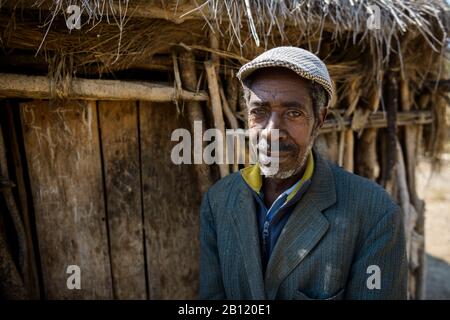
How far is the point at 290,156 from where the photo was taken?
1662 mm

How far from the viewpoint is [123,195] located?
2379 millimetres

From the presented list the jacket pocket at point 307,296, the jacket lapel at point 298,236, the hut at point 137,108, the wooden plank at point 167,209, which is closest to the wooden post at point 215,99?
the hut at point 137,108

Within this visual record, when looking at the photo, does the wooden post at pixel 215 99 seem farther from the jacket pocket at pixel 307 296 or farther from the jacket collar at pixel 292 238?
the jacket pocket at pixel 307 296

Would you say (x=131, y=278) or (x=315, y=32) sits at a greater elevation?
(x=315, y=32)

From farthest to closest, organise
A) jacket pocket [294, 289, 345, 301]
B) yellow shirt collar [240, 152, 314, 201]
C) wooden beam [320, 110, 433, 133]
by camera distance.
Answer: wooden beam [320, 110, 433, 133] < yellow shirt collar [240, 152, 314, 201] < jacket pocket [294, 289, 345, 301]

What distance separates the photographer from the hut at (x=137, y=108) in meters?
1.97

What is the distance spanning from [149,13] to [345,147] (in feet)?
5.39

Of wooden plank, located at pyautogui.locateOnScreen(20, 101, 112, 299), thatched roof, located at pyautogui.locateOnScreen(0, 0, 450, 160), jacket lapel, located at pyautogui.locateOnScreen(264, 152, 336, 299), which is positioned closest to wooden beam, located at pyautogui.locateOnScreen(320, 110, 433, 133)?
thatched roof, located at pyautogui.locateOnScreen(0, 0, 450, 160)

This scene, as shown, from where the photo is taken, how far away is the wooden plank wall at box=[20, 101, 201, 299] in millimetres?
2217

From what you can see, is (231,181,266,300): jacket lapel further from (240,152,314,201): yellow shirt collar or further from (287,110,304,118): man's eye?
(287,110,304,118): man's eye

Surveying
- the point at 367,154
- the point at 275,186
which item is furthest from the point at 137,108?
the point at 367,154
